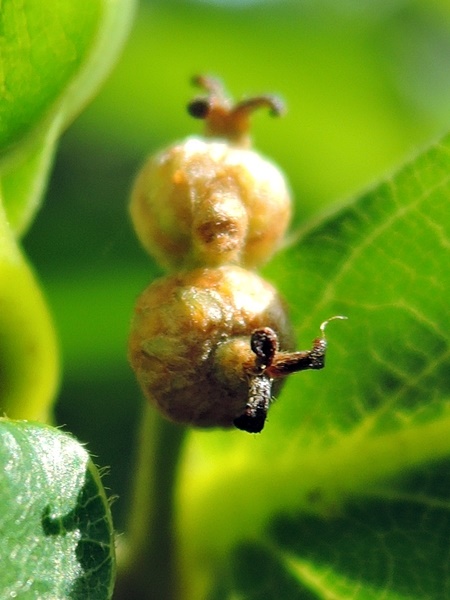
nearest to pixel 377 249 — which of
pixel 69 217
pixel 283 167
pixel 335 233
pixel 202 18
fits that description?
pixel 335 233

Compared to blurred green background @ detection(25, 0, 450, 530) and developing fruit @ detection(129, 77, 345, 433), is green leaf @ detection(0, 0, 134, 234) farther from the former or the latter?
blurred green background @ detection(25, 0, 450, 530)

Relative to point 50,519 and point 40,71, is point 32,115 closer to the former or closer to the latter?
point 40,71

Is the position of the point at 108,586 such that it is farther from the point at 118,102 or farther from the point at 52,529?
the point at 118,102

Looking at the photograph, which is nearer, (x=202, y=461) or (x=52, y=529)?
(x=52, y=529)

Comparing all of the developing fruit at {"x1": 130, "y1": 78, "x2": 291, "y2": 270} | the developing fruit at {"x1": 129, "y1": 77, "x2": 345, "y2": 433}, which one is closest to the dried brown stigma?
the developing fruit at {"x1": 129, "y1": 77, "x2": 345, "y2": 433}

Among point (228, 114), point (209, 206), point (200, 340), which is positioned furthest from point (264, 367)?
point (228, 114)

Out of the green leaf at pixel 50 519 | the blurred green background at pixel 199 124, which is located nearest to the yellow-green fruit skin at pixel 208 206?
the green leaf at pixel 50 519

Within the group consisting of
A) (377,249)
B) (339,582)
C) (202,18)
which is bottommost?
(339,582)
